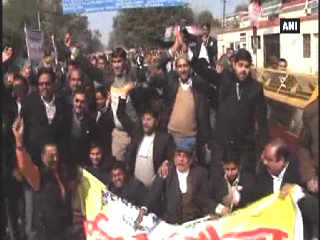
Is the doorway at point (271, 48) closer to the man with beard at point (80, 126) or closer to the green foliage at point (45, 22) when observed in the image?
the green foliage at point (45, 22)

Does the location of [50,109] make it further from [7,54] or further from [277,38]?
[277,38]

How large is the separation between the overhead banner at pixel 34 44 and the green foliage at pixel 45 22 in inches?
6.1

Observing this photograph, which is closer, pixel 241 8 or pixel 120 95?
pixel 120 95

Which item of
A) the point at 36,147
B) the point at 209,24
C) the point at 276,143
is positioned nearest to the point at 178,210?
the point at 276,143

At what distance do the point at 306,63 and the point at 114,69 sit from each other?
8.30 ft

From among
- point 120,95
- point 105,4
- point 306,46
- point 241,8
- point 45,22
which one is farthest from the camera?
point 45,22

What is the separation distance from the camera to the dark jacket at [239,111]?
5949mm

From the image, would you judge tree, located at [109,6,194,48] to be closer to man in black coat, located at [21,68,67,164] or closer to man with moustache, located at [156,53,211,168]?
man with moustache, located at [156,53,211,168]

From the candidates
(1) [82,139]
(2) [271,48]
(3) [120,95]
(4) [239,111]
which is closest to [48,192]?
(1) [82,139]

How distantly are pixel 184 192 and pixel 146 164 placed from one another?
56 cm

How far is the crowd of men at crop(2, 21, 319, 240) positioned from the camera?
5.48 metres

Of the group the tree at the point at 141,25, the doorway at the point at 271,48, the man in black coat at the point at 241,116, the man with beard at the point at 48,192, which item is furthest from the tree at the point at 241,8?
the man with beard at the point at 48,192

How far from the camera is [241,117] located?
6.00 meters

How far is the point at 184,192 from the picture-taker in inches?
219
